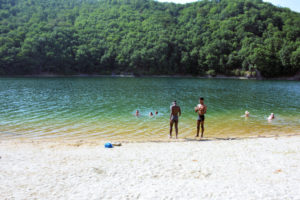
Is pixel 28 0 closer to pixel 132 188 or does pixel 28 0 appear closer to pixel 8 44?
pixel 8 44

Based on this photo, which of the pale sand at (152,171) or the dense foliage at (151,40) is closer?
the pale sand at (152,171)

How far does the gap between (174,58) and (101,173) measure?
120m

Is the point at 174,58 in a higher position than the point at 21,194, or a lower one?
higher

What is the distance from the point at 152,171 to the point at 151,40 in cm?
13228

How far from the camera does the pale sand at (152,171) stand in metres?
6.63

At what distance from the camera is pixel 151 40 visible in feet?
444

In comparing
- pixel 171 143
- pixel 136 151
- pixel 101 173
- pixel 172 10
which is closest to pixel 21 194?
pixel 101 173

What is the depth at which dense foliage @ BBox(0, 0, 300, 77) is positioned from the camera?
10825cm

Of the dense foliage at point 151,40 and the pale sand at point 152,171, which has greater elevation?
the dense foliage at point 151,40

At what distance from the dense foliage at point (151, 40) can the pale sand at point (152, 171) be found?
104m

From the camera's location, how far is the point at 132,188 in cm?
696

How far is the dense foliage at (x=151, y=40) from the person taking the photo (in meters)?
108

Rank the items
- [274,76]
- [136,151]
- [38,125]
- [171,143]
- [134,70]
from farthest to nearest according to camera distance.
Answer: [134,70]
[274,76]
[38,125]
[171,143]
[136,151]

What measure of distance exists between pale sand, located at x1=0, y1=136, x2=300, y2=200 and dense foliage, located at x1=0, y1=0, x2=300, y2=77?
104m
